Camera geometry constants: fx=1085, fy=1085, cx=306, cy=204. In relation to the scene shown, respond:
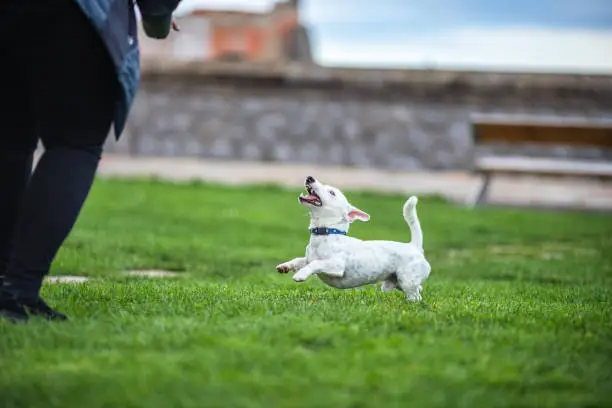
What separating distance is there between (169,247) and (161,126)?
26.0ft

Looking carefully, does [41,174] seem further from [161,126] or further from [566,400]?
[161,126]

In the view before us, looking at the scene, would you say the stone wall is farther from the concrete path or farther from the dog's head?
the dog's head

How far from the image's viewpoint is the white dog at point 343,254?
418 cm

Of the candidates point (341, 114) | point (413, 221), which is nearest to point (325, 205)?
point (413, 221)

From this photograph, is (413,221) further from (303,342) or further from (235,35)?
(235,35)

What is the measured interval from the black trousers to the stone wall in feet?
37.1

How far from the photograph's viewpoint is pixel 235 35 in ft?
101

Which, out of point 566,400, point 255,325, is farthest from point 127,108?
point 566,400

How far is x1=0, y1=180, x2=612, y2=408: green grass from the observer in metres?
2.79

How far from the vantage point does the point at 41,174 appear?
358 centimetres

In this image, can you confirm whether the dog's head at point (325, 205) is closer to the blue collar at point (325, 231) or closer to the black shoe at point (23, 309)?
the blue collar at point (325, 231)

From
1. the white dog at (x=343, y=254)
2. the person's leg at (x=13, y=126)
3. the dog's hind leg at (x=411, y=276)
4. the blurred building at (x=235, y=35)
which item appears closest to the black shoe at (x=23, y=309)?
the person's leg at (x=13, y=126)

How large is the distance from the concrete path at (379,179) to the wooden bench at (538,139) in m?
0.54

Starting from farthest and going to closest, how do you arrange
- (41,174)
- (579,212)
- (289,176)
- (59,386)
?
(289,176)
(579,212)
(41,174)
(59,386)
